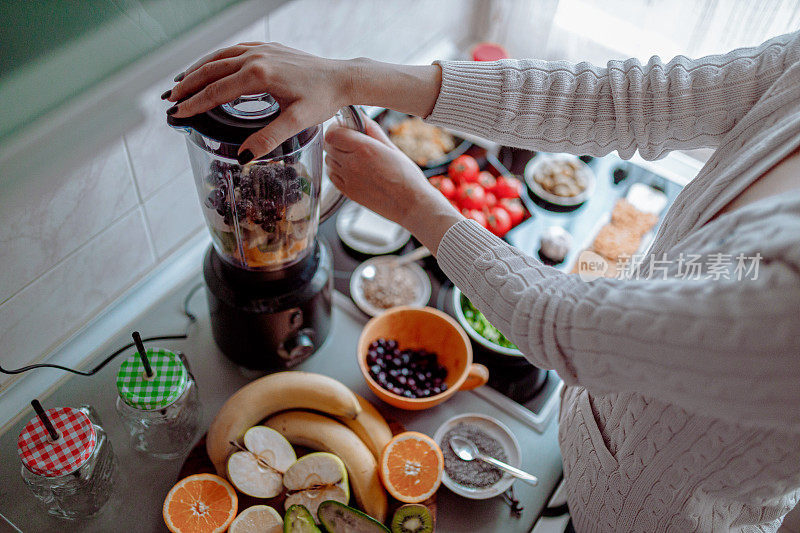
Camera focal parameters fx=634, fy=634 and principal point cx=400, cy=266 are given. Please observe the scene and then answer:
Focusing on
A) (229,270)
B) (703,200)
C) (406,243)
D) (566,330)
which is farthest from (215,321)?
(703,200)

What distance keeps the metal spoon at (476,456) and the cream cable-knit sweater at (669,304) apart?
61 mm

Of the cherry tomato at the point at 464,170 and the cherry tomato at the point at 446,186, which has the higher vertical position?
the cherry tomato at the point at 464,170

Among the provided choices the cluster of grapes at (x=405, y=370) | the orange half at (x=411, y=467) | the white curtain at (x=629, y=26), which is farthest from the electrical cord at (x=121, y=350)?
the white curtain at (x=629, y=26)

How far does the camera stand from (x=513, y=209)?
1.33m

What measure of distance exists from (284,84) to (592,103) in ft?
1.22

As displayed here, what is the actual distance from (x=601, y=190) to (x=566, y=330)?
2.96 feet

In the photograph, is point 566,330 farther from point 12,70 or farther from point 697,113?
point 12,70

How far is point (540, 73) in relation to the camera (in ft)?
2.55

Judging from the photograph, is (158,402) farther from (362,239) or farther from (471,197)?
(471,197)

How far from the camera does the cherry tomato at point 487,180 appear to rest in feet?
4.51

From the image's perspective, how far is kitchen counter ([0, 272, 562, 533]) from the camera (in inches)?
34.3

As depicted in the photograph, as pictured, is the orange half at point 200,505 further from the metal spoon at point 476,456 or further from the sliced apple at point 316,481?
the metal spoon at point 476,456

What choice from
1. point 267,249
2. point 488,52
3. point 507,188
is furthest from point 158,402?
point 488,52

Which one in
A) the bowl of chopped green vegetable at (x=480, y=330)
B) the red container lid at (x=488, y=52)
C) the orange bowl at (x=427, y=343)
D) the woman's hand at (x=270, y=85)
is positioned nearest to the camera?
the woman's hand at (x=270, y=85)
